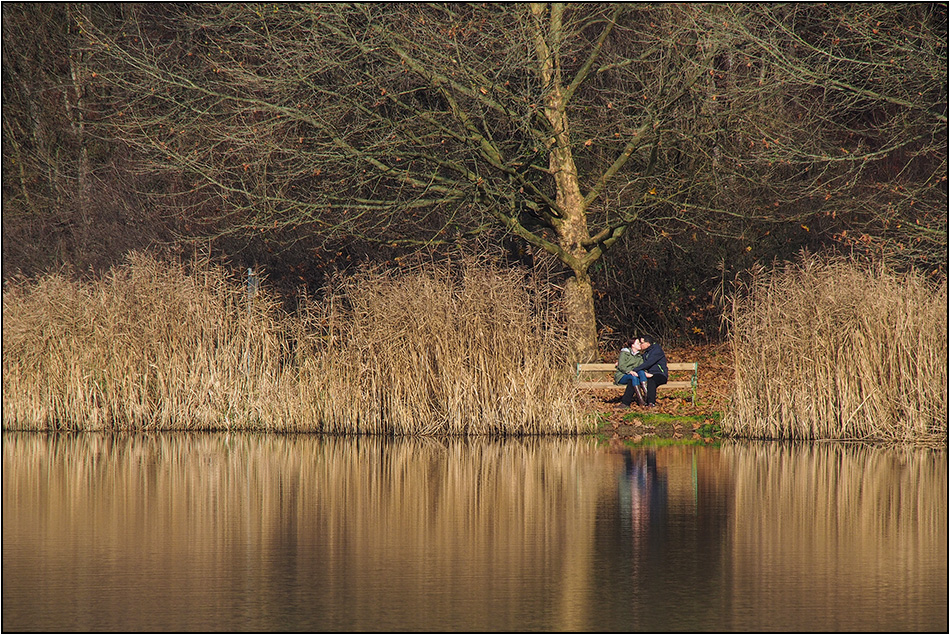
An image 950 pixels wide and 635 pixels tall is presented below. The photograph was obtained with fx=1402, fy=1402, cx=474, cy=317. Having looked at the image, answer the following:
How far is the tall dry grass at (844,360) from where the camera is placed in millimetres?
15258

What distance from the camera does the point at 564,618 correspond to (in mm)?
6762

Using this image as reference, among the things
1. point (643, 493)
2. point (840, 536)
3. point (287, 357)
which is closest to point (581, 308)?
point (287, 357)

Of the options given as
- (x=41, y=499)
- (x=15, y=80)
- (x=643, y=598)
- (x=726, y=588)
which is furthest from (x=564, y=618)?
(x=15, y=80)

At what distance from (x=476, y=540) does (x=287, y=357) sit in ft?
28.5

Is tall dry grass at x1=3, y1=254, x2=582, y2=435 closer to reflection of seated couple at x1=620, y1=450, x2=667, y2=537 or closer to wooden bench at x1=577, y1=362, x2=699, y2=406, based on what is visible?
wooden bench at x1=577, y1=362, x2=699, y2=406

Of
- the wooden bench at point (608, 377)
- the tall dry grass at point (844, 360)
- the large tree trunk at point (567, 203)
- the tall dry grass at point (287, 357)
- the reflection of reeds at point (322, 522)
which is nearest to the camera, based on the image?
the reflection of reeds at point (322, 522)

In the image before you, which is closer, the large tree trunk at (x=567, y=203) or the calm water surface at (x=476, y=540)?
the calm water surface at (x=476, y=540)

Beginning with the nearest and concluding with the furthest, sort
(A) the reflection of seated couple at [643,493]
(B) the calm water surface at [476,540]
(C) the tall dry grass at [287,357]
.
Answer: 1. (B) the calm water surface at [476,540]
2. (A) the reflection of seated couple at [643,493]
3. (C) the tall dry grass at [287,357]

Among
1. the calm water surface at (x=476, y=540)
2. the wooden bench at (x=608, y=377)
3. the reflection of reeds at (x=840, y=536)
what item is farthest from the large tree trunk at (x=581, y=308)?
the reflection of reeds at (x=840, y=536)

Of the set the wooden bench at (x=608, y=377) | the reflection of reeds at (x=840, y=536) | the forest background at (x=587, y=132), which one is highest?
the forest background at (x=587, y=132)

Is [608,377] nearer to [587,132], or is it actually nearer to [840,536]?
[587,132]

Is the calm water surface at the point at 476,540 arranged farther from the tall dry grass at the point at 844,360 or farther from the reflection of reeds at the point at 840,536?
the tall dry grass at the point at 844,360

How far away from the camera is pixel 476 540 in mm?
9195

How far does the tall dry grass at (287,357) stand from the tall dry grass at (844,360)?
221 cm
